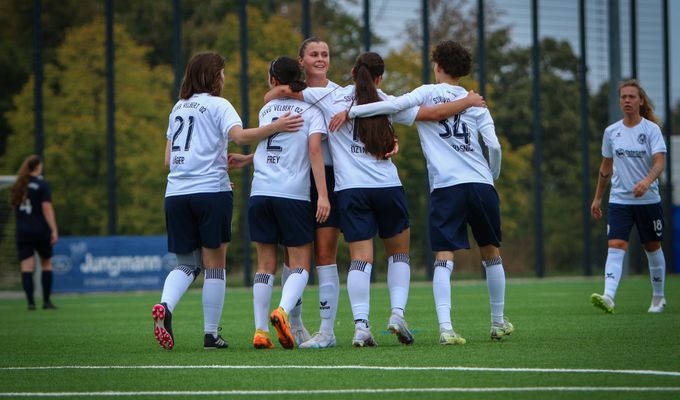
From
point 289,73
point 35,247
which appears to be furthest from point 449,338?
point 35,247

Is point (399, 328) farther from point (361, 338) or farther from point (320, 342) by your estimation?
point (320, 342)

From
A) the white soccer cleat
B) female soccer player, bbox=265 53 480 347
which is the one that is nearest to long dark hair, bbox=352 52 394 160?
female soccer player, bbox=265 53 480 347

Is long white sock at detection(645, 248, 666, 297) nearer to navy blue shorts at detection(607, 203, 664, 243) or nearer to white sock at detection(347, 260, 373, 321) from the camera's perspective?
navy blue shorts at detection(607, 203, 664, 243)

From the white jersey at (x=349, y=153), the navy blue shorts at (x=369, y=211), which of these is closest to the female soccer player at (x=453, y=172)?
the white jersey at (x=349, y=153)

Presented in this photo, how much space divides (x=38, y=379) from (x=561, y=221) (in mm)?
20452

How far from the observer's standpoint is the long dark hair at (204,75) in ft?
25.5

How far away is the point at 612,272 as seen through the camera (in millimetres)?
10805

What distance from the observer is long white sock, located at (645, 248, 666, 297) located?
10969 mm

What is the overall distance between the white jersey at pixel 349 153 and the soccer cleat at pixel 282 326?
975 mm

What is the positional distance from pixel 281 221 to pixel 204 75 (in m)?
1.19

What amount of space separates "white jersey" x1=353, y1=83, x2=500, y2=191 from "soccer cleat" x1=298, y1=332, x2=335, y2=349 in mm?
1259

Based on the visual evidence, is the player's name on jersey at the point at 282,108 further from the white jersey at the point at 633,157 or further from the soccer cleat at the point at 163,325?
the white jersey at the point at 633,157

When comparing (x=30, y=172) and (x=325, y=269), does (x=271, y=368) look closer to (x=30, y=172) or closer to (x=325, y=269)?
(x=325, y=269)

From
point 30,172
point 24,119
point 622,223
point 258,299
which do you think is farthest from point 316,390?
point 24,119
